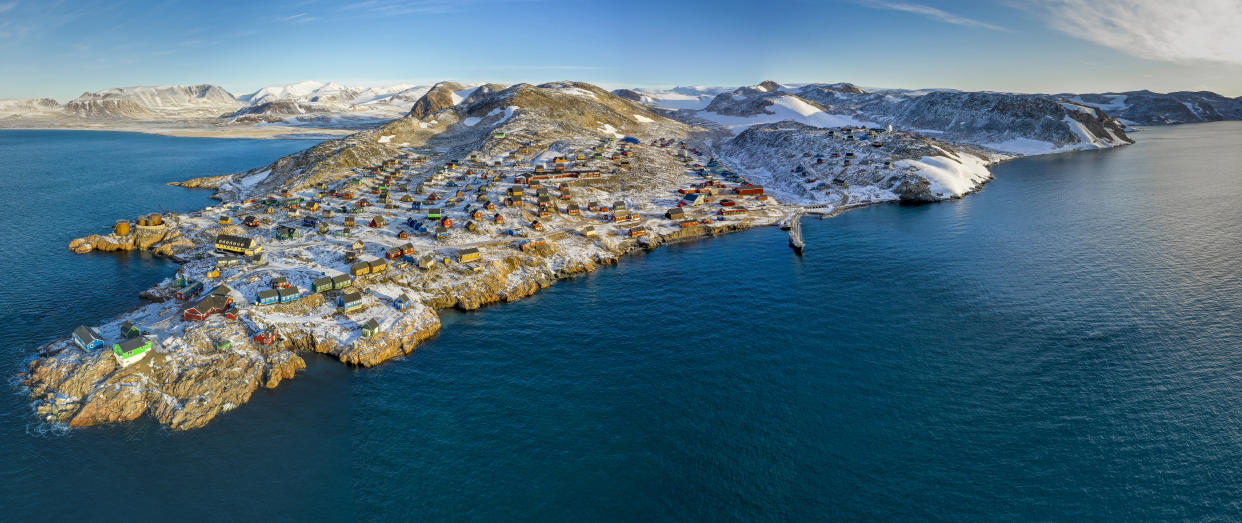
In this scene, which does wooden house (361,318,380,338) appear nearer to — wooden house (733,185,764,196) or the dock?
the dock

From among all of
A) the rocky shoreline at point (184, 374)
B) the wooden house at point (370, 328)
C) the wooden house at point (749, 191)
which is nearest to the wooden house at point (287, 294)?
the rocky shoreline at point (184, 374)

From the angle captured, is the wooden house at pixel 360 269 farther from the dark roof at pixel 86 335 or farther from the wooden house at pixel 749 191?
the wooden house at pixel 749 191

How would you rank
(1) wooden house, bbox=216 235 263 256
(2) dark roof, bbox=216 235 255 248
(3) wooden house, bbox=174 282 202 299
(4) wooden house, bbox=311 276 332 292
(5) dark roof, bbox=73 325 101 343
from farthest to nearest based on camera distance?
1. (2) dark roof, bbox=216 235 255 248
2. (1) wooden house, bbox=216 235 263 256
3. (3) wooden house, bbox=174 282 202 299
4. (4) wooden house, bbox=311 276 332 292
5. (5) dark roof, bbox=73 325 101 343

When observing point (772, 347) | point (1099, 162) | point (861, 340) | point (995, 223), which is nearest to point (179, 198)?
point (772, 347)

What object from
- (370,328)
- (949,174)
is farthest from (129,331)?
(949,174)

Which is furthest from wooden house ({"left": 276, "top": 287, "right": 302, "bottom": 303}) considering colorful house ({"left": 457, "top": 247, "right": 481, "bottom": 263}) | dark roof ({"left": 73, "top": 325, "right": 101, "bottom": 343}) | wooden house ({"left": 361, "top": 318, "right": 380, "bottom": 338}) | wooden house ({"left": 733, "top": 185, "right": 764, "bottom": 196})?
wooden house ({"left": 733, "top": 185, "right": 764, "bottom": 196})

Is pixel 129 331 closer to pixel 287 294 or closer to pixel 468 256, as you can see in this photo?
pixel 287 294
